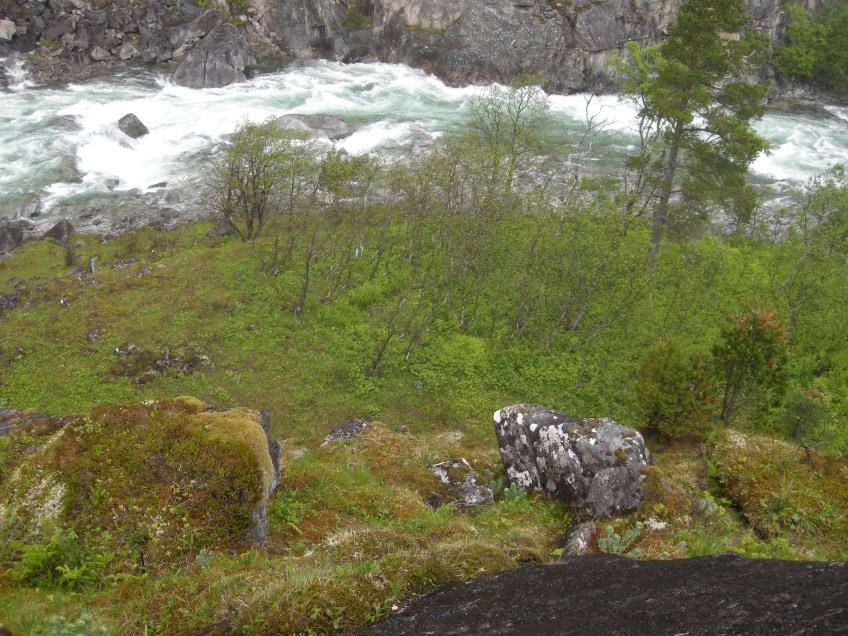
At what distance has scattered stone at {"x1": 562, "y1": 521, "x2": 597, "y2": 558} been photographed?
884 cm

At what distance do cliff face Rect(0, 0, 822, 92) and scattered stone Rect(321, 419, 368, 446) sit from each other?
43255 millimetres

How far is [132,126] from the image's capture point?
42125 mm

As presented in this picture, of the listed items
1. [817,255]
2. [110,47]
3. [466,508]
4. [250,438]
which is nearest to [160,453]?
[250,438]

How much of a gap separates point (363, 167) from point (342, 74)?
99.8 ft

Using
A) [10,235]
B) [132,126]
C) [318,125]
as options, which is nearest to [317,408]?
[10,235]

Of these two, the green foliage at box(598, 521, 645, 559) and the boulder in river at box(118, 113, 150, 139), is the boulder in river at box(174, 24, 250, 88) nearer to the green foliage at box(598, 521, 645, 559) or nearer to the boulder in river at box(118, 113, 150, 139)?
the boulder in river at box(118, 113, 150, 139)

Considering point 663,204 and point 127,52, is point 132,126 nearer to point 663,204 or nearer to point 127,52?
point 127,52

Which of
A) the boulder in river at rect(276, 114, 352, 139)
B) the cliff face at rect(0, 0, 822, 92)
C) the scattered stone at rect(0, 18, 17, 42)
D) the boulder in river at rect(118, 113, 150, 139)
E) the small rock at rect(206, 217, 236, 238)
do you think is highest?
the cliff face at rect(0, 0, 822, 92)

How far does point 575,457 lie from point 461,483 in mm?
2410

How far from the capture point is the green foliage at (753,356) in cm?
1486

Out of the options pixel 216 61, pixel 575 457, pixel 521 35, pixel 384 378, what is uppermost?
pixel 521 35

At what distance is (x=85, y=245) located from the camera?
106 ft

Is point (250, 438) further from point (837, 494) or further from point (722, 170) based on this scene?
point (722, 170)

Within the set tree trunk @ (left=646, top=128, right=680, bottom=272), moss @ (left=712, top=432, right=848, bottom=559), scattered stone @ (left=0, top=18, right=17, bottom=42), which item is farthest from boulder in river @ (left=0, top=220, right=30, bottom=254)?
moss @ (left=712, top=432, right=848, bottom=559)
